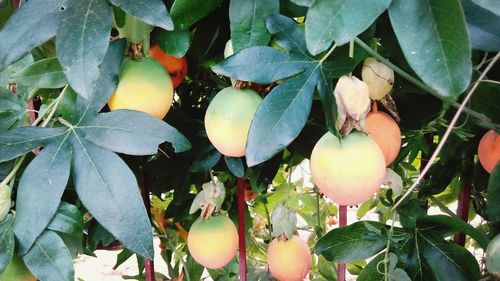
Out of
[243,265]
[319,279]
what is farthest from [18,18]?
[319,279]

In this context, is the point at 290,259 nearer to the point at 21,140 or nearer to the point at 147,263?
the point at 147,263

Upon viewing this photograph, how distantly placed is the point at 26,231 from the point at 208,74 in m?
0.43

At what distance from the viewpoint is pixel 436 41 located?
498 mm

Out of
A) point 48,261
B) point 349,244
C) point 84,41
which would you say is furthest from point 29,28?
point 349,244

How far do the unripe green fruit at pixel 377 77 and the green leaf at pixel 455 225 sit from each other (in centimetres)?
23

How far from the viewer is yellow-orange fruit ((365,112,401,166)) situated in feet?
2.23

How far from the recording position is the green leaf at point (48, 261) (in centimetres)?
68

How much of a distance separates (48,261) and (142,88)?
0.24m

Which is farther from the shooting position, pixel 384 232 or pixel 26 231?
pixel 384 232

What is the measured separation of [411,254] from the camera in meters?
0.82

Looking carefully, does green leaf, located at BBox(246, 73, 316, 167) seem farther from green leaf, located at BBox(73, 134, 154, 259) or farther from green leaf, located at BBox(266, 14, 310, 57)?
green leaf, located at BBox(73, 134, 154, 259)

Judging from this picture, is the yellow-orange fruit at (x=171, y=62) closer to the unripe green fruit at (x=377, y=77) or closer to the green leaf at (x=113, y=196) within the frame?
the green leaf at (x=113, y=196)

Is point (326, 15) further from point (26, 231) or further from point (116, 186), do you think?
point (26, 231)

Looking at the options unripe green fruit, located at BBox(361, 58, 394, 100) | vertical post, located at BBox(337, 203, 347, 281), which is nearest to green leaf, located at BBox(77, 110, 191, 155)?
unripe green fruit, located at BBox(361, 58, 394, 100)
